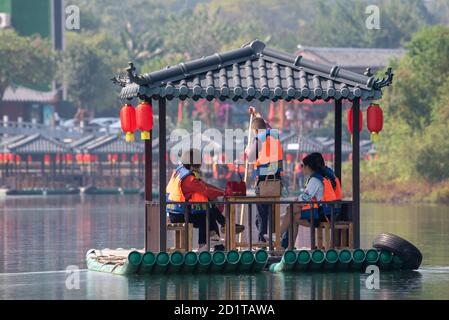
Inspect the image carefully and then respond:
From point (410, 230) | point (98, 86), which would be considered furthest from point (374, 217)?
point (98, 86)

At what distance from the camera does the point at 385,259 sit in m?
19.1

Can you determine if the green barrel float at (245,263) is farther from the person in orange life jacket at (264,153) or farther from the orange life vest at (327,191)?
the orange life vest at (327,191)

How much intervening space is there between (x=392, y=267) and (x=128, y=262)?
3.28 metres

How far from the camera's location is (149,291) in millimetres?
17188

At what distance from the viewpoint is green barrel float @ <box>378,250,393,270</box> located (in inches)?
750

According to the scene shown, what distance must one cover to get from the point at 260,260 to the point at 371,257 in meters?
1.38

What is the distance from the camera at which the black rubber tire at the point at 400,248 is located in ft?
62.4

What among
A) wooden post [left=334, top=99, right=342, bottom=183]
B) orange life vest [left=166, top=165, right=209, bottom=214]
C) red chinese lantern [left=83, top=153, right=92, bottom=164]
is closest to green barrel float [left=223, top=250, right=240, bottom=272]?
orange life vest [left=166, top=165, right=209, bottom=214]

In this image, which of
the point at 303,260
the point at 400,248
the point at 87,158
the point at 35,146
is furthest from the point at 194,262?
the point at 87,158

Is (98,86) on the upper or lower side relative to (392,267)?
upper

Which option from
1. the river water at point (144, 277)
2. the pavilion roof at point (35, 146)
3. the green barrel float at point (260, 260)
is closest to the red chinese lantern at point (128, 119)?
the river water at point (144, 277)

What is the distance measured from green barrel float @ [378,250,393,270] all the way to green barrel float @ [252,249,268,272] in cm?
144

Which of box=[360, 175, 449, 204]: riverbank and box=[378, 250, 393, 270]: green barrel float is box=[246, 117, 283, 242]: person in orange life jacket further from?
box=[360, 175, 449, 204]: riverbank
